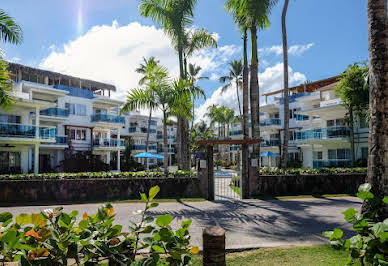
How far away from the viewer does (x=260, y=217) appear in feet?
31.5

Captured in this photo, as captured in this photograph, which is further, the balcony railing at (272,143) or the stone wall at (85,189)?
the balcony railing at (272,143)

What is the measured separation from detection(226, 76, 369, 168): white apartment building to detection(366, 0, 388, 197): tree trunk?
22.1 m

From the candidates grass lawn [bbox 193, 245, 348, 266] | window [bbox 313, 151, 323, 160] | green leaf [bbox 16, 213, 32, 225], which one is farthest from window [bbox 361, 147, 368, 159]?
green leaf [bbox 16, 213, 32, 225]

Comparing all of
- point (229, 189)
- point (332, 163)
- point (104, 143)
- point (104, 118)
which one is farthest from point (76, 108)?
point (332, 163)

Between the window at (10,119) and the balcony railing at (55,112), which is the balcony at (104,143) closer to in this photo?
the balcony railing at (55,112)

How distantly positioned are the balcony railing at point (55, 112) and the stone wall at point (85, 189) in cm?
1925

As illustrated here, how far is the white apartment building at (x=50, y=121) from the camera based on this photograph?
81.7 ft

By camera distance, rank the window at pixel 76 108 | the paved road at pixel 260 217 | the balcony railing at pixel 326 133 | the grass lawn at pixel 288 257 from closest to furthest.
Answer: the grass lawn at pixel 288 257 < the paved road at pixel 260 217 < the balcony railing at pixel 326 133 < the window at pixel 76 108

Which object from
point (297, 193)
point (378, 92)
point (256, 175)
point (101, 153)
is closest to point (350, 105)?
point (297, 193)

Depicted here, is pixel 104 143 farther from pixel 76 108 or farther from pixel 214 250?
pixel 214 250

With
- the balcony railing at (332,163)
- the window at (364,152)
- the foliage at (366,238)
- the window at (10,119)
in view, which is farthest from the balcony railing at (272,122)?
the foliage at (366,238)

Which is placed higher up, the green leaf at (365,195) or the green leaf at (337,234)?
the green leaf at (365,195)

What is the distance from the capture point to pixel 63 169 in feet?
99.3

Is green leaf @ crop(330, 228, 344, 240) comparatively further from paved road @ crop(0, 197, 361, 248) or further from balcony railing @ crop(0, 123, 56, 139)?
balcony railing @ crop(0, 123, 56, 139)
